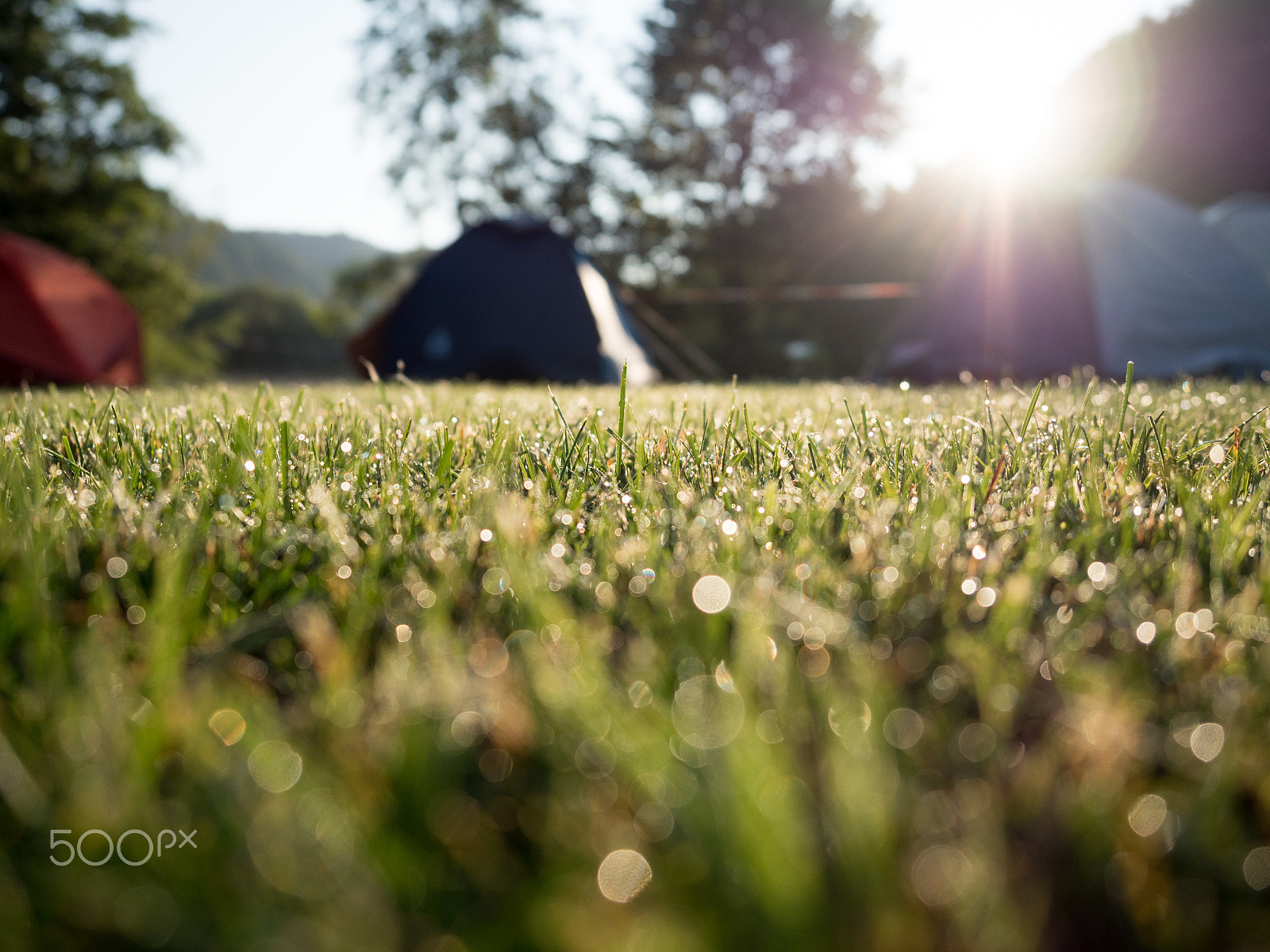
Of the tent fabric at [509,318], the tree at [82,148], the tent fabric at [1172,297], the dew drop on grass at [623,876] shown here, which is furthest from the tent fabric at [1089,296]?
the tree at [82,148]

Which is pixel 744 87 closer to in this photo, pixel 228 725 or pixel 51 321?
pixel 51 321

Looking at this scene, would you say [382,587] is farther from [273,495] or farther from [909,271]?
[909,271]

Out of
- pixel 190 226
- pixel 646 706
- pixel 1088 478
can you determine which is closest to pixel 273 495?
pixel 646 706

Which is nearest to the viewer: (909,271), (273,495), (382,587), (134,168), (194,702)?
(194,702)

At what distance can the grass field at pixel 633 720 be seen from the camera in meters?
0.33

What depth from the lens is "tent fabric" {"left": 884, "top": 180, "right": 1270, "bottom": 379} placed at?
256 inches

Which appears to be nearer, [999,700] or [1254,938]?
[1254,938]

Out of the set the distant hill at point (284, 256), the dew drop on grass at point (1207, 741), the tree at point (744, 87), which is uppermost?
the distant hill at point (284, 256)

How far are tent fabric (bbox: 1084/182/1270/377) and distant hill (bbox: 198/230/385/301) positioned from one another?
7825 centimetres

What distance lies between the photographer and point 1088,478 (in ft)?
3.17

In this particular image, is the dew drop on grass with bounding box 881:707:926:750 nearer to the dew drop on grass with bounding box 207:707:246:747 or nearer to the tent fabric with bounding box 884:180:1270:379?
the dew drop on grass with bounding box 207:707:246:747

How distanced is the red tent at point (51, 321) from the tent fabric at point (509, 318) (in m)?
2.34

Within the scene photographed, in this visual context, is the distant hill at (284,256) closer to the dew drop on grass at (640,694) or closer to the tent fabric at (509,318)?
the tent fabric at (509,318)

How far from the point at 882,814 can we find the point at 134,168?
15.2 meters
